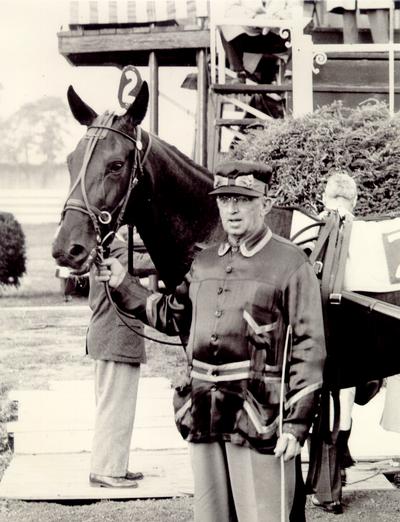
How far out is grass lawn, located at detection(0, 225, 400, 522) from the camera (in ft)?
15.8

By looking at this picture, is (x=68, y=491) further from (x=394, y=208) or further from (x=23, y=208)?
(x=23, y=208)

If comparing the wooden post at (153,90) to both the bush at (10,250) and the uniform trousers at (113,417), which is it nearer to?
the bush at (10,250)

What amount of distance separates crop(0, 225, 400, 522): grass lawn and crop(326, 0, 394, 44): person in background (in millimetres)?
4840

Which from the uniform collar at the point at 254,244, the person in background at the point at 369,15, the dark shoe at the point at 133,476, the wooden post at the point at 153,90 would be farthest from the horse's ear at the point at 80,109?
the wooden post at the point at 153,90

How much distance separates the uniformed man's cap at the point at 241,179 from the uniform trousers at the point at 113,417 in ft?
7.10

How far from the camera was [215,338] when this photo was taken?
310 centimetres

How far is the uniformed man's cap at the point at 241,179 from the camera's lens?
3.14 m

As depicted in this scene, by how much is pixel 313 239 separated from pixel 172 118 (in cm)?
1232

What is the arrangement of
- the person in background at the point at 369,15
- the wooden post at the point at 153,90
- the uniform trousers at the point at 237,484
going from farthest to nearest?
the wooden post at the point at 153,90 < the person in background at the point at 369,15 < the uniform trousers at the point at 237,484

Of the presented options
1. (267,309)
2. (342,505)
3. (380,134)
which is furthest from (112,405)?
(380,134)

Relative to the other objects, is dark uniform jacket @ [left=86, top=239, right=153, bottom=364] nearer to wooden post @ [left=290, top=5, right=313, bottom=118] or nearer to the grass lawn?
the grass lawn

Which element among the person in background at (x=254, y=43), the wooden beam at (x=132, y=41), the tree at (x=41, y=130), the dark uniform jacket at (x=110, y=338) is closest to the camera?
the dark uniform jacket at (x=110, y=338)

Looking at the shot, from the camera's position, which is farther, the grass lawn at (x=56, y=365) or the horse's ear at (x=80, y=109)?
the grass lawn at (x=56, y=365)

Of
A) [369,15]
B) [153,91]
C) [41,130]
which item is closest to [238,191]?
[369,15]
